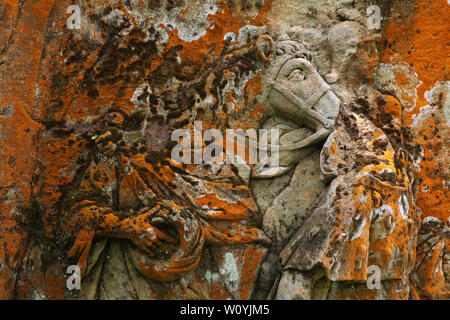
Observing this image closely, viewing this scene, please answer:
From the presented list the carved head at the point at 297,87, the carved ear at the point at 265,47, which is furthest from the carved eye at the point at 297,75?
the carved ear at the point at 265,47

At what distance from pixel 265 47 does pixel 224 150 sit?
77 centimetres

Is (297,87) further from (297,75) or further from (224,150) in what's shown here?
(224,150)

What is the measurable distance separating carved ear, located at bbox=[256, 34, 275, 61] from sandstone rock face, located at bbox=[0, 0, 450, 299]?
0.01 m

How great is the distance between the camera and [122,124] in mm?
3496

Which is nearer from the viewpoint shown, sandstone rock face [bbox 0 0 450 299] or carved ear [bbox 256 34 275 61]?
sandstone rock face [bbox 0 0 450 299]

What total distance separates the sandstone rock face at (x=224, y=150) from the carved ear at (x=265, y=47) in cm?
1

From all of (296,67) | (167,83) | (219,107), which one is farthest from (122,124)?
(296,67)

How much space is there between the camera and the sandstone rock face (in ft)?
10.6

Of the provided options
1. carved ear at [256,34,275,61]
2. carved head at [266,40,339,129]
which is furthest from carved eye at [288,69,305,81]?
carved ear at [256,34,275,61]

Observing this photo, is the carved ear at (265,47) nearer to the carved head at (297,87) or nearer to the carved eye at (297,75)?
the carved head at (297,87)

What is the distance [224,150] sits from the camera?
3594mm

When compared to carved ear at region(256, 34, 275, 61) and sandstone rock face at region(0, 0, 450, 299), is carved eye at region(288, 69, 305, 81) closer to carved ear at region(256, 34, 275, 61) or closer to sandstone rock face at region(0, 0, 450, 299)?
sandstone rock face at region(0, 0, 450, 299)

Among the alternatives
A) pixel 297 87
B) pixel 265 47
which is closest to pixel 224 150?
pixel 297 87
